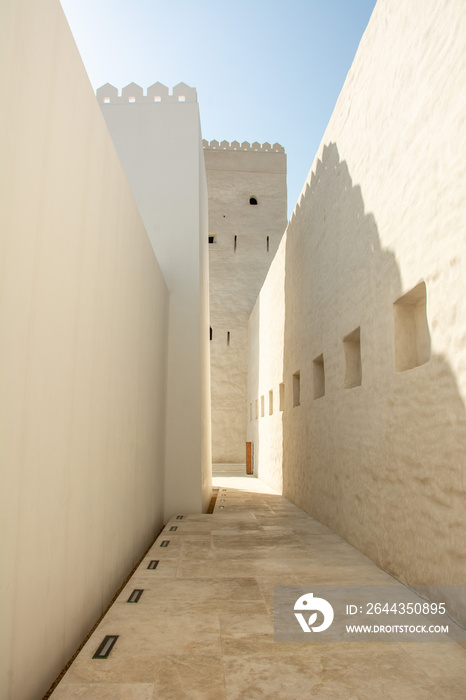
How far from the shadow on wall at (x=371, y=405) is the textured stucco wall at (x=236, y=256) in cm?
993

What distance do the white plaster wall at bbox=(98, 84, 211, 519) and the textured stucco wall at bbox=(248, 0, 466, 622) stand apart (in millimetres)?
1657

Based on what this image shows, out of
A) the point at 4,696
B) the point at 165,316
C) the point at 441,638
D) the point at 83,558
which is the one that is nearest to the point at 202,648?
the point at 83,558

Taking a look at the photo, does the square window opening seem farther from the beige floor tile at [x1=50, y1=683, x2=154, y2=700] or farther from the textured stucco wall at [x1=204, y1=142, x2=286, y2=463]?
the textured stucco wall at [x1=204, y1=142, x2=286, y2=463]

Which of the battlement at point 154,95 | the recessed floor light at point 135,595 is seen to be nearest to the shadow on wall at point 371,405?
the recessed floor light at point 135,595

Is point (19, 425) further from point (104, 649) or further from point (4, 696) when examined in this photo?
point (104, 649)

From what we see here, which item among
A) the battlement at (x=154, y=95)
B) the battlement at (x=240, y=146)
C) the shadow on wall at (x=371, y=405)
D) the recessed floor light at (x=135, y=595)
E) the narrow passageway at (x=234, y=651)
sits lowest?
the narrow passageway at (x=234, y=651)

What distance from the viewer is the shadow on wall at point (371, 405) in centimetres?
347

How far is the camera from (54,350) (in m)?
2.46

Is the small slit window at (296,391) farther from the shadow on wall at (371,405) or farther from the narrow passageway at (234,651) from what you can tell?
the narrow passageway at (234,651)

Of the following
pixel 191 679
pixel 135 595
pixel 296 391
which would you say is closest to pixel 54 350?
pixel 191 679

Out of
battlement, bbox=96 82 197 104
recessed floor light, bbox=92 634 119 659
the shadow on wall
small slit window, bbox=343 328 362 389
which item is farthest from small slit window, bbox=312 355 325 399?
recessed floor light, bbox=92 634 119 659

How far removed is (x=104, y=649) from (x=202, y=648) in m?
0.48

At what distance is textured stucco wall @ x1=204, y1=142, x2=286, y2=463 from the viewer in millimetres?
18594

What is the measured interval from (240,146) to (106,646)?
20.2 m
